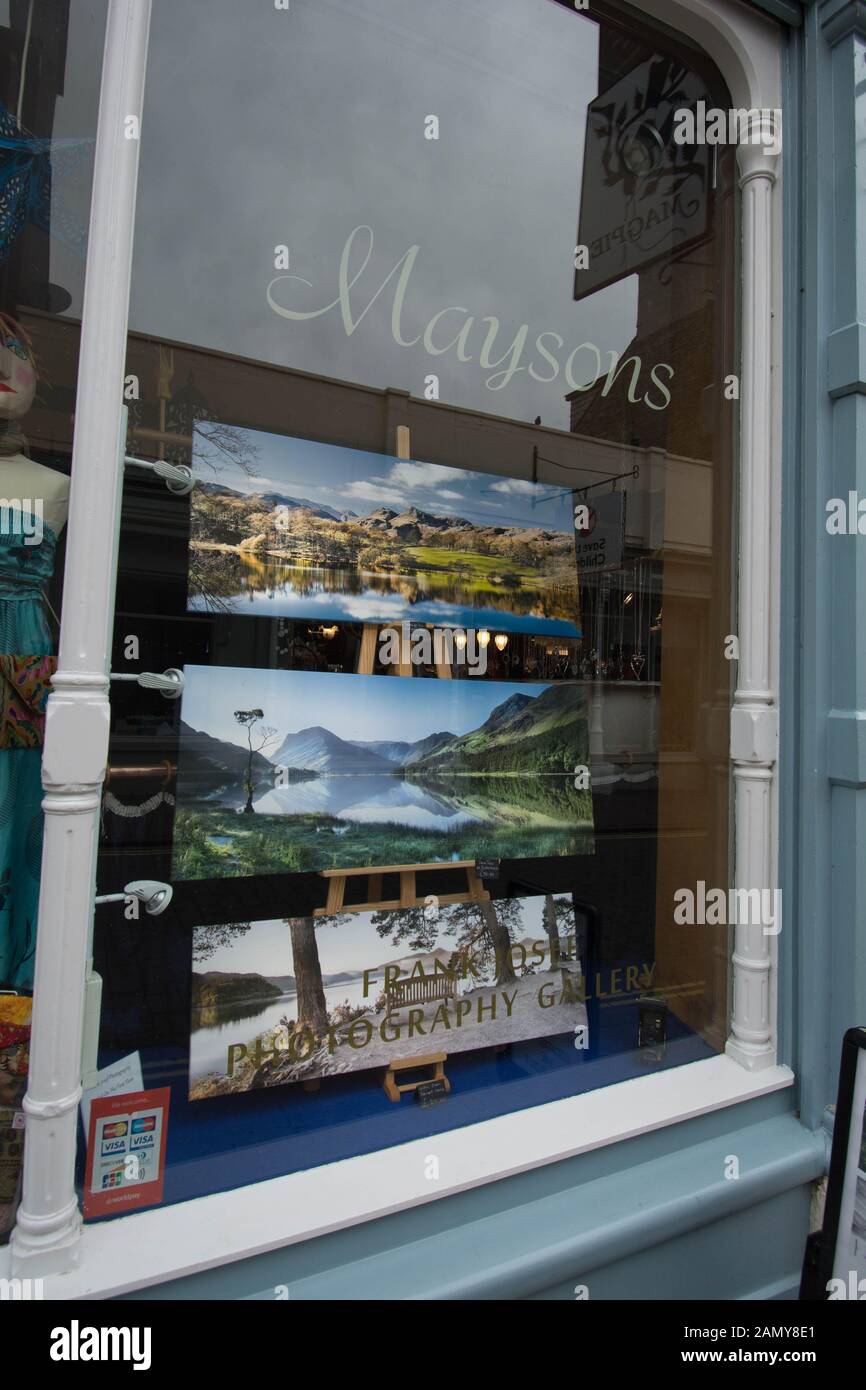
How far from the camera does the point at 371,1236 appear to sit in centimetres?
133

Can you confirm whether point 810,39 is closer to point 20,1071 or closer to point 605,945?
point 605,945

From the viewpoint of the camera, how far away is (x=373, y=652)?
1.88m

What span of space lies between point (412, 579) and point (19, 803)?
3.41 ft

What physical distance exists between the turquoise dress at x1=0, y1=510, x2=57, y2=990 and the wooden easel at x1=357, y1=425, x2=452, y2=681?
0.74 m

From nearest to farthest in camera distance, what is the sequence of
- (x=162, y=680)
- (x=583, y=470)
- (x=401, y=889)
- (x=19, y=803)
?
(x=19, y=803) < (x=162, y=680) < (x=401, y=889) < (x=583, y=470)

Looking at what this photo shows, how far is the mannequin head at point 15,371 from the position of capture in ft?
4.47

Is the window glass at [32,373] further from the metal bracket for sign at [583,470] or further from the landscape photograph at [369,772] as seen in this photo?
the metal bracket for sign at [583,470]

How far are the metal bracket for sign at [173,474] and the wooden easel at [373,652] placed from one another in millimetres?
526

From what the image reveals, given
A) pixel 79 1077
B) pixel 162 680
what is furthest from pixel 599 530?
pixel 79 1077
